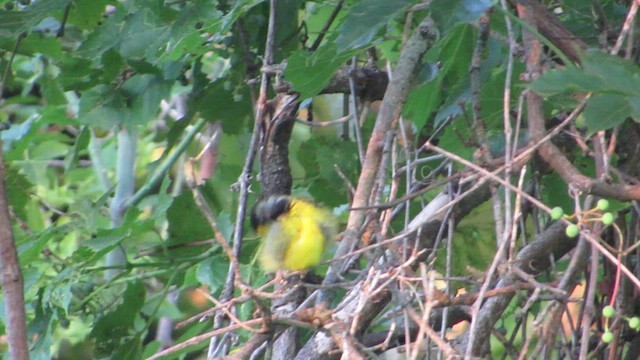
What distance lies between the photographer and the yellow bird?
158 centimetres

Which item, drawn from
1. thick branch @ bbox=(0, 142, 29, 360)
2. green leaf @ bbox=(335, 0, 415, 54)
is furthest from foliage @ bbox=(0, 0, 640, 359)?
thick branch @ bbox=(0, 142, 29, 360)

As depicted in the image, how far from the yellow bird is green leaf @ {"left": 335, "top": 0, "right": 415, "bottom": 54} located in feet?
1.23

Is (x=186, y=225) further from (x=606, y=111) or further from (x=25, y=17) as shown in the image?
(x=606, y=111)

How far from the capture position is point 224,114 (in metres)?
2.10

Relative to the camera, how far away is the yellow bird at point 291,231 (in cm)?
158

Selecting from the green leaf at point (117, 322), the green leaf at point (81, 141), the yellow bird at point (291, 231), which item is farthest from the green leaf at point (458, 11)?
the green leaf at point (81, 141)

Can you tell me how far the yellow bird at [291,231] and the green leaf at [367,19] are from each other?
0.37 meters

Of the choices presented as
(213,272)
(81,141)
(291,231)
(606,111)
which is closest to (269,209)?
(291,231)

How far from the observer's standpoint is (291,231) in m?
1.62

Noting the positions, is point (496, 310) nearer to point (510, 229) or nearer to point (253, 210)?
point (510, 229)

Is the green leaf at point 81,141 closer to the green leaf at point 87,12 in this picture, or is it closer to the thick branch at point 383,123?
the green leaf at point 87,12

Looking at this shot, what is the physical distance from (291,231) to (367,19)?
1.40 feet

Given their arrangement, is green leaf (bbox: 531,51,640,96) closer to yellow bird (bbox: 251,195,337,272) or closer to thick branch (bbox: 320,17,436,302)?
thick branch (bbox: 320,17,436,302)

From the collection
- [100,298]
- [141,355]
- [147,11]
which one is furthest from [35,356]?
[147,11]
